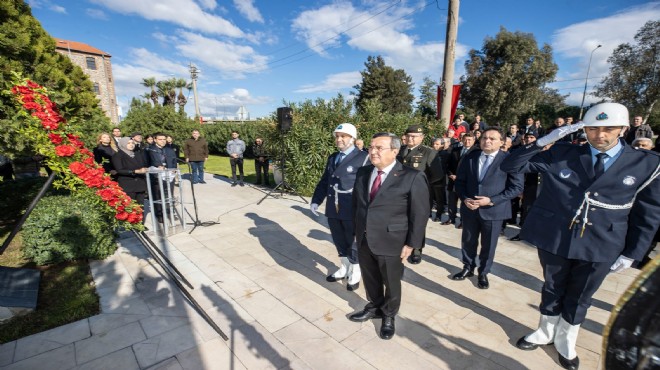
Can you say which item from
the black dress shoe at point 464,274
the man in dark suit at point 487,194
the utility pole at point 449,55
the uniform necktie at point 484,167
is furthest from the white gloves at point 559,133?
the utility pole at point 449,55

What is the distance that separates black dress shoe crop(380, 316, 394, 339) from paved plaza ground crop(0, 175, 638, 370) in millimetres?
67

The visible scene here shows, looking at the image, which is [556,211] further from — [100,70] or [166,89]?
[100,70]

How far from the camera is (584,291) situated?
2.39 meters

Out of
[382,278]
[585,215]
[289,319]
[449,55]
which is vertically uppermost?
[449,55]

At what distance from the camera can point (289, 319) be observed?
10.3ft

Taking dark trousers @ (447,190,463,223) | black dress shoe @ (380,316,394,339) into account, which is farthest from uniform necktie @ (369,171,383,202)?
dark trousers @ (447,190,463,223)

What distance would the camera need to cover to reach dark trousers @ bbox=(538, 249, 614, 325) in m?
2.37

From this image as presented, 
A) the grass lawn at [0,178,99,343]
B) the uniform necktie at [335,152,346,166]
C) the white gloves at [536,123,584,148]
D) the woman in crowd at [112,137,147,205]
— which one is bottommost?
the grass lawn at [0,178,99,343]

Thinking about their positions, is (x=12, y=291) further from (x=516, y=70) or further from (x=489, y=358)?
(x=516, y=70)

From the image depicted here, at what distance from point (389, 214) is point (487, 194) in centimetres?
173

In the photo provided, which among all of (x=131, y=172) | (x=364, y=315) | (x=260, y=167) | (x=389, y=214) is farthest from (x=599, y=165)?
(x=260, y=167)

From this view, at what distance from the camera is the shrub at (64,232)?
4.03m

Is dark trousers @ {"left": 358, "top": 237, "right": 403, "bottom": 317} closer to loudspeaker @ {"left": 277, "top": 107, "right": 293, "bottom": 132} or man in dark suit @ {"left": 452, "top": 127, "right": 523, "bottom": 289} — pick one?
man in dark suit @ {"left": 452, "top": 127, "right": 523, "bottom": 289}

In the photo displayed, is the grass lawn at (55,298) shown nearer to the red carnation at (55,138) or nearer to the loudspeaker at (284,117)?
the red carnation at (55,138)
